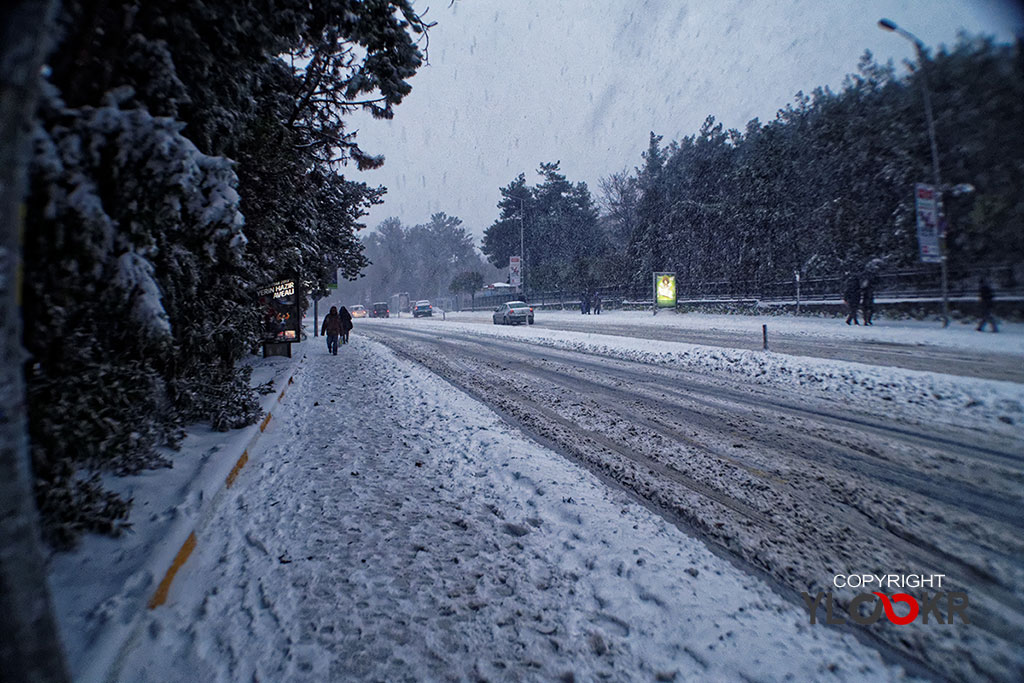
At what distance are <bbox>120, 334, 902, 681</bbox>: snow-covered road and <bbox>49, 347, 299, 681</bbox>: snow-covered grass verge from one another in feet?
0.51

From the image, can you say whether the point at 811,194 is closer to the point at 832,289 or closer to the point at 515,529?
the point at 832,289

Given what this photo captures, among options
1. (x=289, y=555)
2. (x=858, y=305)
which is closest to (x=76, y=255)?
(x=289, y=555)

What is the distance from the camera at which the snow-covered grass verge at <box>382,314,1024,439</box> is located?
6.02 m

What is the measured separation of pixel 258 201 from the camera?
20.4 feet

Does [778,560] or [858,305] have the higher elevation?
[858,305]

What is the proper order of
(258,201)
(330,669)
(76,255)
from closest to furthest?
(330,669)
(76,255)
(258,201)

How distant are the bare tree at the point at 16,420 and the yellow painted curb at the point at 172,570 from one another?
1517 mm

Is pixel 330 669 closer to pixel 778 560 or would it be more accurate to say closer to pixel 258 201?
pixel 778 560

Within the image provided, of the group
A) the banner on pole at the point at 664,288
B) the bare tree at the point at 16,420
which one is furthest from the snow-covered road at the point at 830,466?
the banner on pole at the point at 664,288

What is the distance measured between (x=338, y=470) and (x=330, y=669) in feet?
9.30

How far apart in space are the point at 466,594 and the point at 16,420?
2.23 meters

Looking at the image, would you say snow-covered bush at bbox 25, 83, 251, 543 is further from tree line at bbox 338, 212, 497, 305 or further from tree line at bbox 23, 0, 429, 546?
tree line at bbox 338, 212, 497, 305

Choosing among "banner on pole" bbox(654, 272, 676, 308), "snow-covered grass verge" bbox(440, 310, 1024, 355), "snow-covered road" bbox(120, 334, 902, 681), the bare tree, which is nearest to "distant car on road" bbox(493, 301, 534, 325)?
"banner on pole" bbox(654, 272, 676, 308)

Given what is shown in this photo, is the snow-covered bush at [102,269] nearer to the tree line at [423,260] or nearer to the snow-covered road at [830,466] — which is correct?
the snow-covered road at [830,466]
